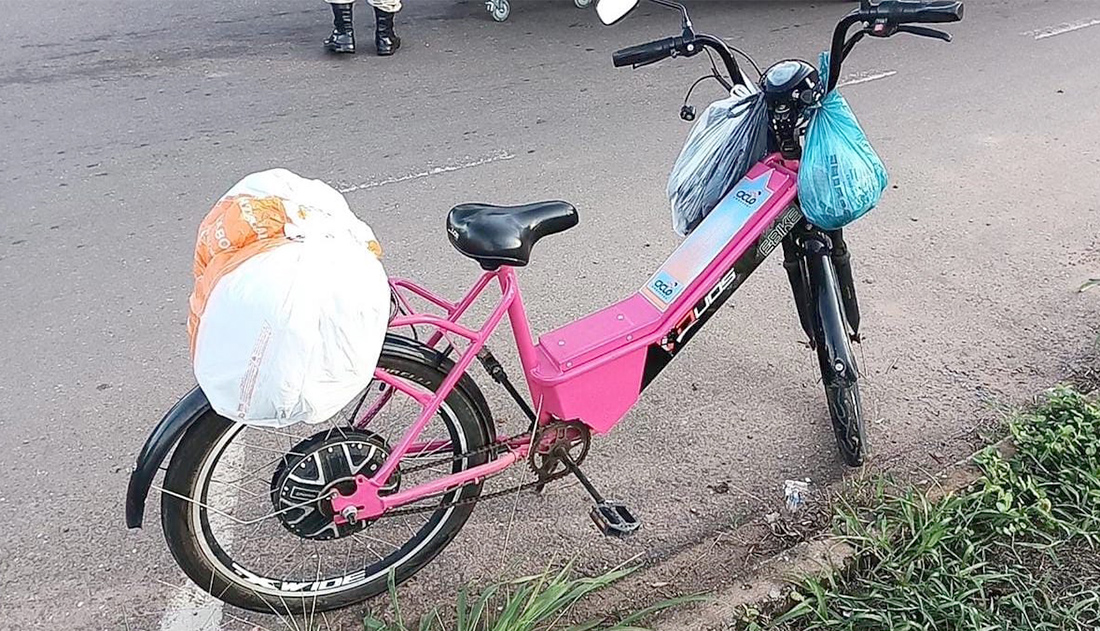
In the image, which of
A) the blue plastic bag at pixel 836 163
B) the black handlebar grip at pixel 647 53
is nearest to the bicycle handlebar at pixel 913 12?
the blue plastic bag at pixel 836 163

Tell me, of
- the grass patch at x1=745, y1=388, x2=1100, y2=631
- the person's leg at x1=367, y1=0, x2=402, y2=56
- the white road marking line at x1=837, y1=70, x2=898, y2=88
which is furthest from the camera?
the person's leg at x1=367, y1=0, x2=402, y2=56

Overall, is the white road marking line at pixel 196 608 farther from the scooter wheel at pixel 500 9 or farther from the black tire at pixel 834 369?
the scooter wheel at pixel 500 9

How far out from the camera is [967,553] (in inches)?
96.1

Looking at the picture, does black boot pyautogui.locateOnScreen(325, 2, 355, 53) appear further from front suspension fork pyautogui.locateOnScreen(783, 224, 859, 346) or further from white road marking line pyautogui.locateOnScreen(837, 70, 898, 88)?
front suspension fork pyautogui.locateOnScreen(783, 224, 859, 346)

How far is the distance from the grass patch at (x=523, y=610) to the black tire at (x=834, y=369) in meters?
0.80

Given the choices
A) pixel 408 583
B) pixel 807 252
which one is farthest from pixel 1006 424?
pixel 408 583

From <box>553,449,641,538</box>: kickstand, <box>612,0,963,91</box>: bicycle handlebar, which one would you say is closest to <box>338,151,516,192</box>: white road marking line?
<box>612,0,963,91</box>: bicycle handlebar

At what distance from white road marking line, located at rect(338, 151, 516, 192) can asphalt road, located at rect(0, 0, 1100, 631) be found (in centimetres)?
3

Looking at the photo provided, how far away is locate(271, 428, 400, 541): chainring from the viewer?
2.24m

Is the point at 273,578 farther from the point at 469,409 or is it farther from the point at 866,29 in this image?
the point at 866,29

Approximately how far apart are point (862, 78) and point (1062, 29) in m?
2.55

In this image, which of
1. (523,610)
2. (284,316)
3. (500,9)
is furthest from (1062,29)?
(284,316)

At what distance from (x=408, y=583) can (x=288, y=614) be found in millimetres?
320

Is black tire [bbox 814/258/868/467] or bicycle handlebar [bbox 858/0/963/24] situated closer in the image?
bicycle handlebar [bbox 858/0/963/24]
